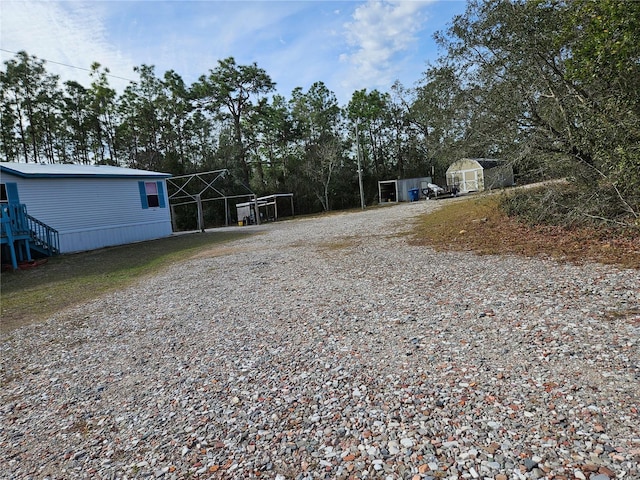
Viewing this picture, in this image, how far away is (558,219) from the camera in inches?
344

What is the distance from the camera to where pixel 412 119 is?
34406 mm

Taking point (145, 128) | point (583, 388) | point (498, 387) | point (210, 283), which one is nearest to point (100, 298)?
point (210, 283)

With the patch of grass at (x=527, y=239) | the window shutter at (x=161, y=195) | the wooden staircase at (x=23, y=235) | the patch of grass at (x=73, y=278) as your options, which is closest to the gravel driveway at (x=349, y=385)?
the patch of grass at (x=527, y=239)

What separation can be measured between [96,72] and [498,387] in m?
37.7

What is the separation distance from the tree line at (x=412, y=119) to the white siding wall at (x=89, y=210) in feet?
41.7

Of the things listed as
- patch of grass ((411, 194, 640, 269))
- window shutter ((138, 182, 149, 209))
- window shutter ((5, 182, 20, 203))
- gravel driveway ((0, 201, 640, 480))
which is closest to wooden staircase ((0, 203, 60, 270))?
window shutter ((5, 182, 20, 203))

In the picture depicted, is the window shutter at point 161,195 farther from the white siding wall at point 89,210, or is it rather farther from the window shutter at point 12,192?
the window shutter at point 12,192

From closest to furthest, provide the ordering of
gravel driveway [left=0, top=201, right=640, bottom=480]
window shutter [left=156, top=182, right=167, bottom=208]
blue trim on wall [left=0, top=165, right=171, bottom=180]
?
gravel driveway [left=0, top=201, right=640, bottom=480]
blue trim on wall [left=0, top=165, right=171, bottom=180]
window shutter [left=156, top=182, right=167, bottom=208]

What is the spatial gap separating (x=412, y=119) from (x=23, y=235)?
1222 inches

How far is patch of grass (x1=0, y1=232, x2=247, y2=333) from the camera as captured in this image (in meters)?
6.69

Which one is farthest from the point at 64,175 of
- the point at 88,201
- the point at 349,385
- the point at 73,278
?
the point at 349,385

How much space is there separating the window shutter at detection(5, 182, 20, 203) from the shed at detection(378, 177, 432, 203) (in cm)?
2441

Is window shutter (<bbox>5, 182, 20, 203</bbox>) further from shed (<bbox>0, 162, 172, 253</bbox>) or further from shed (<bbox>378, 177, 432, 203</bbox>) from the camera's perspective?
shed (<bbox>378, 177, 432, 203</bbox>)

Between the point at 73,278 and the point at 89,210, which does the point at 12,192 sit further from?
the point at 73,278
